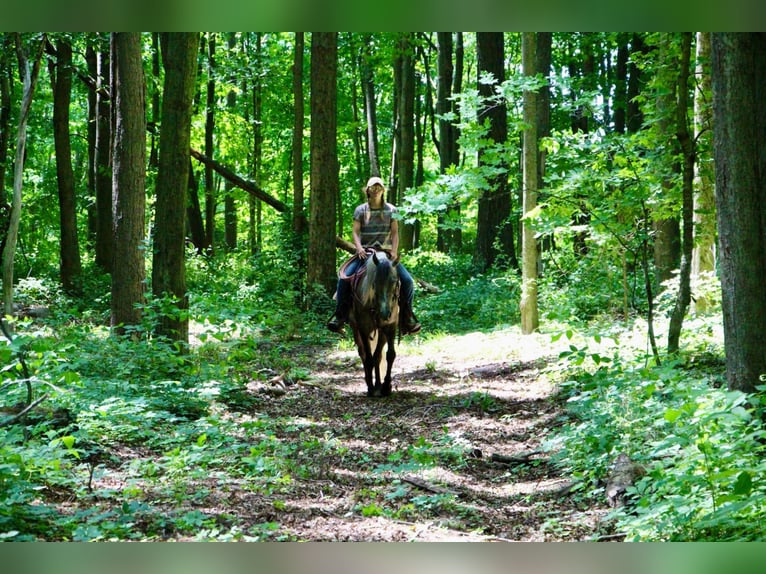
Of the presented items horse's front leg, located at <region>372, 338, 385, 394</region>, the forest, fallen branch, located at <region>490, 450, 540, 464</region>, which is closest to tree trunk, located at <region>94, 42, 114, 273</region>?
the forest

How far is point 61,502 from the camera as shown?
5.02 meters

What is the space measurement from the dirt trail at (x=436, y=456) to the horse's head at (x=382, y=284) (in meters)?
1.34

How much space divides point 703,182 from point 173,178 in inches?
303

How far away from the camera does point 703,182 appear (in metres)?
11.0

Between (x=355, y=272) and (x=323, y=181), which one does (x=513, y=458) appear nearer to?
(x=355, y=272)

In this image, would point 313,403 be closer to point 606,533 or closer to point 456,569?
point 606,533

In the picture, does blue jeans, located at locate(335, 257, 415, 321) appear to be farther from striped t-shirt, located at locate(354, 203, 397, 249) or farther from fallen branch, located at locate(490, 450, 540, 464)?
fallen branch, located at locate(490, 450, 540, 464)

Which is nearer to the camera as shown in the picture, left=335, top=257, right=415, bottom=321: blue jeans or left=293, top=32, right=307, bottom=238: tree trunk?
left=335, top=257, right=415, bottom=321: blue jeans

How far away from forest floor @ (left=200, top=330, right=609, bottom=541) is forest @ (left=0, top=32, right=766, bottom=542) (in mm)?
47

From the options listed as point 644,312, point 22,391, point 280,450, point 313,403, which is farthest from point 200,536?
point 644,312

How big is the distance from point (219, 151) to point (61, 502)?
34145mm

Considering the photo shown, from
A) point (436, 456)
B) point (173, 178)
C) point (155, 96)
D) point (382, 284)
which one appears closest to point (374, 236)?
point (382, 284)

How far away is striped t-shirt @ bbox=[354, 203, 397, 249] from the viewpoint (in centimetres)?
1117

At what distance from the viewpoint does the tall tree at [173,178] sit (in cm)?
1097
